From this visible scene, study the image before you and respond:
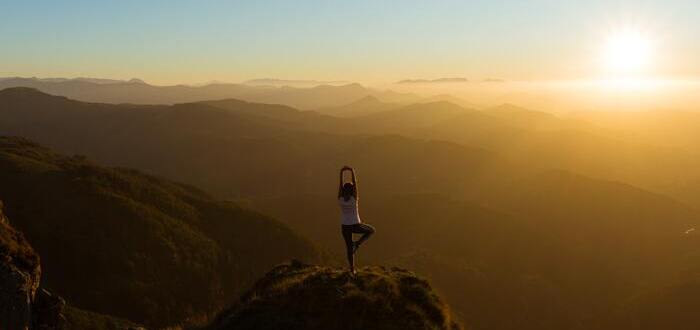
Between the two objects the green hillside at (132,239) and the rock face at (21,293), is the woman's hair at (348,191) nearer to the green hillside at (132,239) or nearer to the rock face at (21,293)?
the rock face at (21,293)

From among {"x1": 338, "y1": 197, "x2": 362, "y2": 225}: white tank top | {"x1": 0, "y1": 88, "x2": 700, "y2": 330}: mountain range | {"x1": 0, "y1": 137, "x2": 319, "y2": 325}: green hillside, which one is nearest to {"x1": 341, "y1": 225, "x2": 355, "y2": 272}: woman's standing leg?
{"x1": 338, "y1": 197, "x2": 362, "y2": 225}: white tank top

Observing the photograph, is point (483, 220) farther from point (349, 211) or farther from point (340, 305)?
point (340, 305)

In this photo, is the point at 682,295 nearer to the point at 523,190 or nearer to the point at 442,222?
the point at 442,222

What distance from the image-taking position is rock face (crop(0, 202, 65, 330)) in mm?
14594

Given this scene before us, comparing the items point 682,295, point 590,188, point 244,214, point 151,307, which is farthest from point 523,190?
point 151,307

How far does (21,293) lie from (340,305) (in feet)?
30.5

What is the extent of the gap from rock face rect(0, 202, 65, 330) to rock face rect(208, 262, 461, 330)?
5419mm

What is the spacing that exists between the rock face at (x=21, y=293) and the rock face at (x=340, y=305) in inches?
213

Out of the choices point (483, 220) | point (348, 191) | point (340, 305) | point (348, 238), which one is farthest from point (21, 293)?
point (483, 220)

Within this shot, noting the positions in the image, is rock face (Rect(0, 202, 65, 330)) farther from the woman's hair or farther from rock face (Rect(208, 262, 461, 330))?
the woman's hair

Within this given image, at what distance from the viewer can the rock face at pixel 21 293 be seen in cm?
1459

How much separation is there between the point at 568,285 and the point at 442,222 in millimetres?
28900

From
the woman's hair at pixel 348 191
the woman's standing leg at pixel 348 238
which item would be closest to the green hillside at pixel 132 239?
the woman's standing leg at pixel 348 238

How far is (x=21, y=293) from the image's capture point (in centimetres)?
1490
